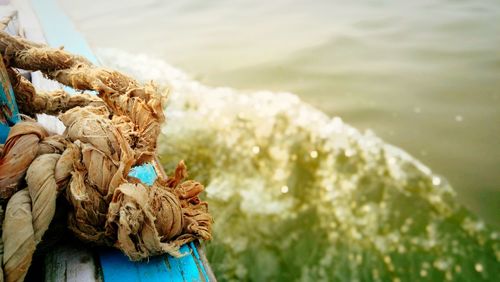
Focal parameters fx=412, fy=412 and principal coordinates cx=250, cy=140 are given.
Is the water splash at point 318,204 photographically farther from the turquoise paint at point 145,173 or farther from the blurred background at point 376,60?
Answer: the turquoise paint at point 145,173

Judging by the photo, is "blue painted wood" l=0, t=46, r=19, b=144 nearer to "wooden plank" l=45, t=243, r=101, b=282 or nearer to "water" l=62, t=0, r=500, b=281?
"wooden plank" l=45, t=243, r=101, b=282

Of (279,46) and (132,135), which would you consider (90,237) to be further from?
(279,46)

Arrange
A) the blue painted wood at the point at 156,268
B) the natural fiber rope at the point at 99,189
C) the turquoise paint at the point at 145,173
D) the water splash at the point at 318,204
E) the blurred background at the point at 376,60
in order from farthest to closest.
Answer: the blurred background at the point at 376,60
the water splash at the point at 318,204
the turquoise paint at the point at 145,173
the blue painted wood at the point at 156,268
the natural fiber rope at the point at 99,189

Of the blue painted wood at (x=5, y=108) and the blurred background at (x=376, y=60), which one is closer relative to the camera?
the blue painted wood at (x=5, y=108)

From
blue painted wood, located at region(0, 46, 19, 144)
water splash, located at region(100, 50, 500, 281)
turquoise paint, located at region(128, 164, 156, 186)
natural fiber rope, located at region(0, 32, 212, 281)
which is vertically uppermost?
blue painted wood, located at region(0, 46, 19, 144)

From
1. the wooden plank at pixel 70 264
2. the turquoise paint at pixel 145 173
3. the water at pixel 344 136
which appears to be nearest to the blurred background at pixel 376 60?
the water at pixel 344 136

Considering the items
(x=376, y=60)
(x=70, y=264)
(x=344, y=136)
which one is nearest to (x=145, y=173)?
(x=70, y=264)

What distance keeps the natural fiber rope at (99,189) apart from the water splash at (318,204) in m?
1.21

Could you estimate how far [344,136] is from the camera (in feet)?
10.3

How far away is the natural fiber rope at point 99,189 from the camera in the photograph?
2.82 ft

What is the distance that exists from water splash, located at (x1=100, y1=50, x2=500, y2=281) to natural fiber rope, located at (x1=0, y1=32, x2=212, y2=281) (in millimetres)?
1207

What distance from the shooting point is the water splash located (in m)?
2.06

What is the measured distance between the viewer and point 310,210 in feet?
7.97

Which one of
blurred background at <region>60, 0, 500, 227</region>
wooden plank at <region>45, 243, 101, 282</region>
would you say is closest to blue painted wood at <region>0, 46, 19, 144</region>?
wooden plank at <region>45, 243, 101, 282</region>
